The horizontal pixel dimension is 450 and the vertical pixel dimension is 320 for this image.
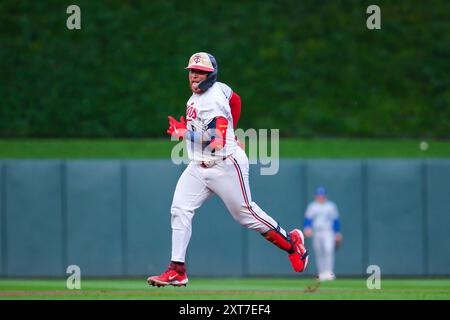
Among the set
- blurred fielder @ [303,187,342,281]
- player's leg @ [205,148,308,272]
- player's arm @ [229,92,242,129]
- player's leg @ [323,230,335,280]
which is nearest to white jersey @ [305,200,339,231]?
blurred fielder @ [303,187,342,281]

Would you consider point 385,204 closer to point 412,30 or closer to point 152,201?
point 152,201

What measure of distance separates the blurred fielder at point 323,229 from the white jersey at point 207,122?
8272 millimetres

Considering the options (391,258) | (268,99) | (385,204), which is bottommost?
(391,258)

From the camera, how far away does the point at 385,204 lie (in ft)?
53.4

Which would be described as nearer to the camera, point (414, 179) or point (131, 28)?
point (414, 179)

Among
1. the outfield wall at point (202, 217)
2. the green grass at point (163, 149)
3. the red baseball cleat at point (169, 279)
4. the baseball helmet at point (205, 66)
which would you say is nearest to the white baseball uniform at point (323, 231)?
the outfield wall at point (202, 217)

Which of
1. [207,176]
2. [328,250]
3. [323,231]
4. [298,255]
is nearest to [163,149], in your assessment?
[323,231]

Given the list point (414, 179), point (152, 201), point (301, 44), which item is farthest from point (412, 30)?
point (152, 201)

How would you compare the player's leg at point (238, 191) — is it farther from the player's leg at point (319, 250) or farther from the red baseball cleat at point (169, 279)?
the player's leg at point (319, 250)

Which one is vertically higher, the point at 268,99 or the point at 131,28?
the point at 131,28

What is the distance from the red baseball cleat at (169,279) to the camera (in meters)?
7.26

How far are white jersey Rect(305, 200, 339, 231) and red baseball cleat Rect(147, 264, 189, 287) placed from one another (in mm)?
8533

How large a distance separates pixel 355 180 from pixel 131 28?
23.2ft

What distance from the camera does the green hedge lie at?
64.1 ft
